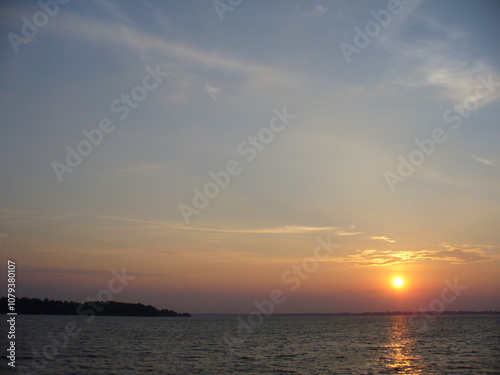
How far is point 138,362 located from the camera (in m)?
46.2

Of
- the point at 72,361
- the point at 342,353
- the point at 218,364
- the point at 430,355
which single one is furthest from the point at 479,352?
the point at 72,361

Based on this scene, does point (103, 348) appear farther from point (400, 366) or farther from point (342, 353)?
point (400, 366)

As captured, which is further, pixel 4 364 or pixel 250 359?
pixel 250 359

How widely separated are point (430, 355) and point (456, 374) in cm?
1541

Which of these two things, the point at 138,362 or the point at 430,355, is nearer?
the point at 138,362

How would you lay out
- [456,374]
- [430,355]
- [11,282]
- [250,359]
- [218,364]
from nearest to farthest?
[11,282] < [456,374] < [218,364] < [250,359] < [430,355]

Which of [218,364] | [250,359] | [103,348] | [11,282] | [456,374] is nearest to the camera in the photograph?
[11,282]

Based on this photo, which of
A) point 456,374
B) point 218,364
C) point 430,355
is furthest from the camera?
point 430,355

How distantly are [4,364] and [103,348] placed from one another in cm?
1923

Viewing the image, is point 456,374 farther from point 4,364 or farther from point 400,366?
point 4,364

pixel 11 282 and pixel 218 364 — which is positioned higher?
pixel 11 282

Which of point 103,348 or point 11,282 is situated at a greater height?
point 11,282

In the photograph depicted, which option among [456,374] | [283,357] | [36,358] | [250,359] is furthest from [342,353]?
[36,358]

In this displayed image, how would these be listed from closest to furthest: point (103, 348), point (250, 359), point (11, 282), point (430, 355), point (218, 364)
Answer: point (11, 282), point (218, 364), point (250, 359), point (430, 355), point (103, 348)
